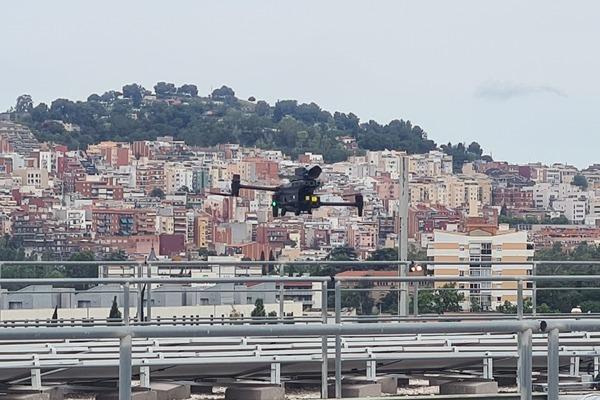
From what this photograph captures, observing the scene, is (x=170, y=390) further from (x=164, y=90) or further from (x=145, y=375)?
(x=164, y=90)

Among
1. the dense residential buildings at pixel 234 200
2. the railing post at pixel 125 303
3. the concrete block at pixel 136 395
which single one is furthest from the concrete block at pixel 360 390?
the dense residential buildings at pixel 234 200

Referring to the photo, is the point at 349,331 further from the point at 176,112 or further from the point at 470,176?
the point at 176,112

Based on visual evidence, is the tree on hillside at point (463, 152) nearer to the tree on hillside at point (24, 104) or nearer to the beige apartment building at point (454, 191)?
the beige apartment building at point (454, 191)

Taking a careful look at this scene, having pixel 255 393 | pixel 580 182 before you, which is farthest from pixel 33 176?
pixel 255 393

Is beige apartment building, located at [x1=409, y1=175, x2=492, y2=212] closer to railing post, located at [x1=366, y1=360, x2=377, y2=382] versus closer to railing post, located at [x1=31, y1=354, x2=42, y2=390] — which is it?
railing post, located at [x1=366, y1=360, x2=377, y2=382]

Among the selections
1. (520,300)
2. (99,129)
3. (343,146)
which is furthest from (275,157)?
(520,300)

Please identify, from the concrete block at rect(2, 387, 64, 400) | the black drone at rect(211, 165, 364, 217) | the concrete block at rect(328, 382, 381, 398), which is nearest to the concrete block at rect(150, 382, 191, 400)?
the concrete block at rect(2, 387, 64, 400)
